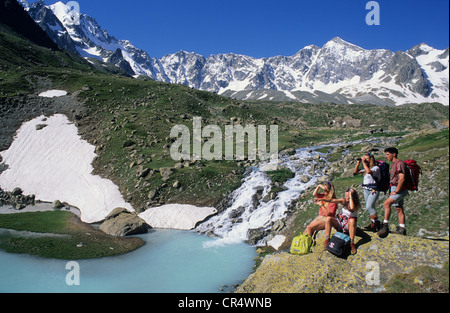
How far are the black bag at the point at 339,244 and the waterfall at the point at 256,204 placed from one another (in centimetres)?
1669

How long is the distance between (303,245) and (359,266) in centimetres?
311

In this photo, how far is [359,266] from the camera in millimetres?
12586

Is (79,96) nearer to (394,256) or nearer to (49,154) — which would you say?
(49,154)

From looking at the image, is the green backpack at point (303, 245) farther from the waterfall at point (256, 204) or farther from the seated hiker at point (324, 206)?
the waterfall at point (256, 204)

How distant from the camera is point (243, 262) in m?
24.5

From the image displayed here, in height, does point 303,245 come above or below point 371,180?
below

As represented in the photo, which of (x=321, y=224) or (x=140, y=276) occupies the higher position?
(x=321, y=224)

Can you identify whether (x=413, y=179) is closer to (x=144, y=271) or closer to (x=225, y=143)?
(x=144, y=271)

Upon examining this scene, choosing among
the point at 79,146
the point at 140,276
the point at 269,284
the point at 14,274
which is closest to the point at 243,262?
the point at 140,276

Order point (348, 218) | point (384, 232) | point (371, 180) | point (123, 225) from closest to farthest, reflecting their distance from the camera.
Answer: point (384, 232), point (348, 218), point (371, 180), point (123, 225)

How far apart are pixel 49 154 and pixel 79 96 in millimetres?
28454

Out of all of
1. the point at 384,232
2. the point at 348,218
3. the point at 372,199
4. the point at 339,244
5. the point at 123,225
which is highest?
the point at 372,199

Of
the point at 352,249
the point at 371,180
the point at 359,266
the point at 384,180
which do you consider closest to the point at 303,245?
the point at 352,249

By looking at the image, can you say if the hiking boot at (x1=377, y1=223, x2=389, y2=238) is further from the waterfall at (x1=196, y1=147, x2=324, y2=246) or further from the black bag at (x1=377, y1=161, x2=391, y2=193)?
the waterfall at (x1=196, y1=147, x2=324, y2=246)
